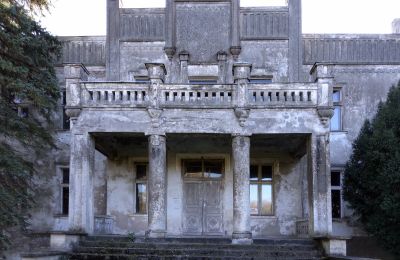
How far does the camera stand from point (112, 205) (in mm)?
19391

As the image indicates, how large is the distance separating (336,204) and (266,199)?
238 cm

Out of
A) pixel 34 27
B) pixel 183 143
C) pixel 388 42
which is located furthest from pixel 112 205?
pixel 388 42

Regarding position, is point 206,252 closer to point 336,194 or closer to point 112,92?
point 112,92

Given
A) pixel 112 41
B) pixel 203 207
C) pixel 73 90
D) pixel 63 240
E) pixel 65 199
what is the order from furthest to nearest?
1. pixel 65 199
2. pixel 112 41
3. pixel 203 207
4. pixel 73 90
5. pixel 63 240

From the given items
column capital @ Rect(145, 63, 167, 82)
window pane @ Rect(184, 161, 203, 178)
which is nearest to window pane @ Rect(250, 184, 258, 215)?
window pane @ Rect(184, 161, 203, 178)

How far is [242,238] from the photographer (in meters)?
15.2

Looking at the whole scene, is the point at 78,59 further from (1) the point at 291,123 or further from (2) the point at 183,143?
(1) the point at 291,123

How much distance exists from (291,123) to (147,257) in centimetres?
519

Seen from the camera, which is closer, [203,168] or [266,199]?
[203,168]

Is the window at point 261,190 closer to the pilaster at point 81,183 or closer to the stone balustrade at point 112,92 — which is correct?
the stone balustrade at point 112,92

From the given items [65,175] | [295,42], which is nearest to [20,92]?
[65,175]

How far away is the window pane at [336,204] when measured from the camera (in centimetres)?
1980

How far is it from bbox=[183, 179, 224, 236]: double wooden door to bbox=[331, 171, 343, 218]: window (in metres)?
3.86

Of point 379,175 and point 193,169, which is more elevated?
point 193,169
